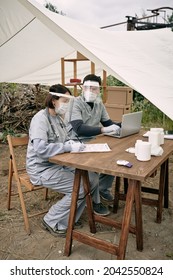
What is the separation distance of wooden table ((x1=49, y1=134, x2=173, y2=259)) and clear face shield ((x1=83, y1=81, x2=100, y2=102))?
1.85 feet

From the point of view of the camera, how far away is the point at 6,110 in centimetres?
605

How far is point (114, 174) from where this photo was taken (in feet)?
6.07

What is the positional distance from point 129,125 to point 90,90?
20.1 inches

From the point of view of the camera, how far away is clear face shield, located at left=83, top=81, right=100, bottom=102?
286 centimetres

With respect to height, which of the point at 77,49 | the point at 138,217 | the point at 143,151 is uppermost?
the point at 77,49

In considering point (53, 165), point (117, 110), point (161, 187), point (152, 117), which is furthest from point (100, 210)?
point (152, 117)

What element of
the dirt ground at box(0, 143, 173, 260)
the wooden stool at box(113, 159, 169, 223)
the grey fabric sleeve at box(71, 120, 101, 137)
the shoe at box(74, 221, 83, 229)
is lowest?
the dirt ground at box(0, 143, 173, 260)

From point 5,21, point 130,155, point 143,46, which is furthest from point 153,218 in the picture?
point 5,21

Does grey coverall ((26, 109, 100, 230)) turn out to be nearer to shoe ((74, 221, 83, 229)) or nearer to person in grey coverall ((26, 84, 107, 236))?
person in grey coverall ((26, 84, 107, 236))

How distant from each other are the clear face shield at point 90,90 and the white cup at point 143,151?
101 centimetres

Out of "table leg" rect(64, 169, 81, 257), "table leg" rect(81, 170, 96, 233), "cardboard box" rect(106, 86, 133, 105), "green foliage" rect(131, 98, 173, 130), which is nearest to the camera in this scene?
"table leg" rect(64, 169, 81, 257)

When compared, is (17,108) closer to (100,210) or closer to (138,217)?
(100,210)

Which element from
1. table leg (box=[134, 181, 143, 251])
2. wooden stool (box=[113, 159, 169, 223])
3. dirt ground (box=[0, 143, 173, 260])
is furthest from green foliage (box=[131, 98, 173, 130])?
table leg (box=[134, 181, 143, 251])
